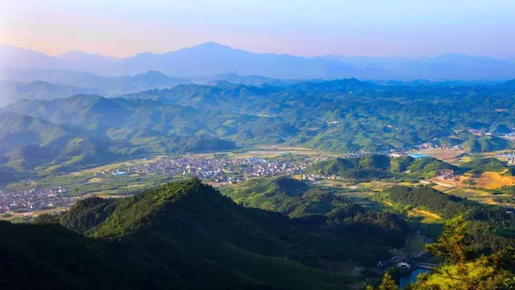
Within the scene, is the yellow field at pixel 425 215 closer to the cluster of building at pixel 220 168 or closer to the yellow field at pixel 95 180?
the cluster of building at pixel 220 168

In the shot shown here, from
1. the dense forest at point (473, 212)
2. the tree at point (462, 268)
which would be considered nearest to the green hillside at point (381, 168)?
the dense forest at point (473, 212)

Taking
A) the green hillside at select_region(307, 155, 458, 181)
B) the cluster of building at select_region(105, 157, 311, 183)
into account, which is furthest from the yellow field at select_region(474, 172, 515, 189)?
the cluster of building at select_region(105, 157, 311, 183)

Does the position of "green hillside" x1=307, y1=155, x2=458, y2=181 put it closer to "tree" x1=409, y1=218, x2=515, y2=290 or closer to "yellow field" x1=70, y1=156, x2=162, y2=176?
"yellow field" x1=70, y1=156, x2=162, y2=176

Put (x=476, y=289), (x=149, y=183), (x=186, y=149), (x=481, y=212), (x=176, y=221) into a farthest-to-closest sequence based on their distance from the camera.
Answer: (x=186, y=149) < (x=149, y=183) < (x=481, y=212) < (x=176, y=221) < (x=476, y=289)

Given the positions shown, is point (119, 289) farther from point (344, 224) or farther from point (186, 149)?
point (186, 149)

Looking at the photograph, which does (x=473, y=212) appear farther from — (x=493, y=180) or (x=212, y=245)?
(x=212, y=245)

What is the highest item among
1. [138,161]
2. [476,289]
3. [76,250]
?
[476,289]

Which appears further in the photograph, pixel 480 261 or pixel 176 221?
pixel 176 221

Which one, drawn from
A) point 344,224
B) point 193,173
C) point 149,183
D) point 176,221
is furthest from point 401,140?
point 176,221
